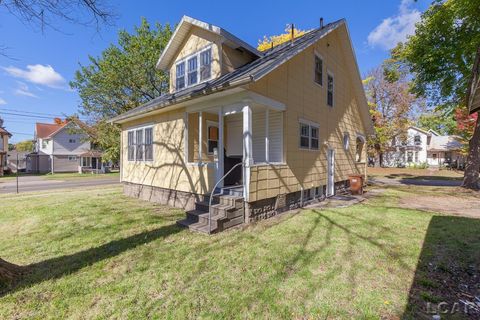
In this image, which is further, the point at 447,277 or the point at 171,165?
the point at 171,165

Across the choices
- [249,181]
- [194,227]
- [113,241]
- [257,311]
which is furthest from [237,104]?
→ [257,311]

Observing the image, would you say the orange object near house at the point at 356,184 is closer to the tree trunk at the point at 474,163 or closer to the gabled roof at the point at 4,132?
A: the tree trunk at the point at 474,163

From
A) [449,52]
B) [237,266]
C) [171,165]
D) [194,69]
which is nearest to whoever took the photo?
[237,266]

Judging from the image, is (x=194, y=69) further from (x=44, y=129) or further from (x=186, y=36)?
(x=44, y=129)

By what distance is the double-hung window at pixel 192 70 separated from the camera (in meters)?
9.71

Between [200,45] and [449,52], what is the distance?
46.4 ft

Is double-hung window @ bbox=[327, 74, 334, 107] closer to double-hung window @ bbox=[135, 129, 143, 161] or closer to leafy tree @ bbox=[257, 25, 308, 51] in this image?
double-hung window @ bbox=[135, 129, 143, 161]

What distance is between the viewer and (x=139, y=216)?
7461mm

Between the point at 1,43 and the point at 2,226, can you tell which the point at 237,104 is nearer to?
the point at 1,43

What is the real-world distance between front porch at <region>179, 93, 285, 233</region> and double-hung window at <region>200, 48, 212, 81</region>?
1.78 meters

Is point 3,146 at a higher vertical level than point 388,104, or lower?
lower

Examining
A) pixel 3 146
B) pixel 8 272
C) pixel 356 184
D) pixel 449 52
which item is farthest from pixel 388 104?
pixel 3 146

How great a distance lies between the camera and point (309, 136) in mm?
9117

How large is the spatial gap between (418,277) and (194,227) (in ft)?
15.1
